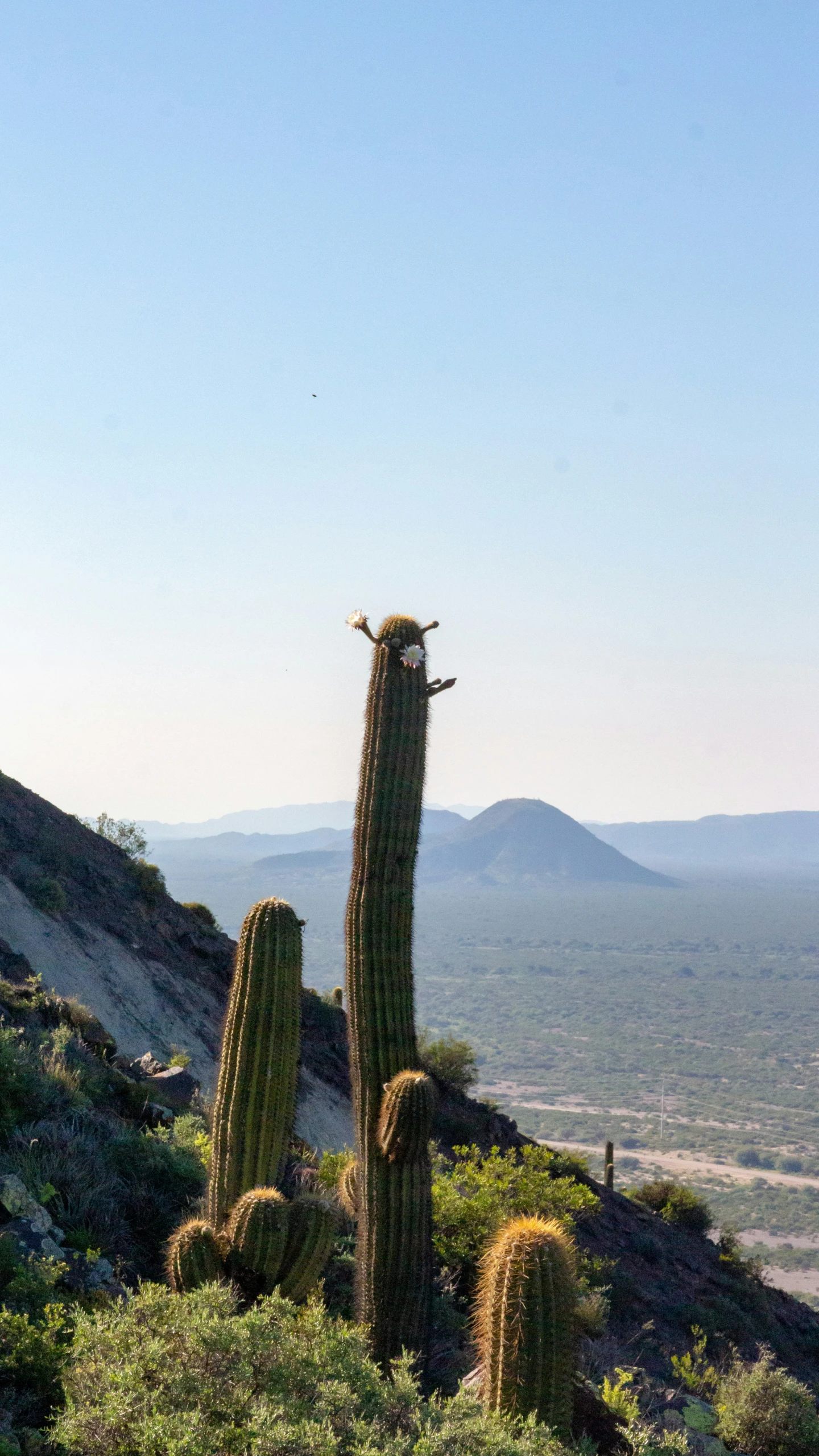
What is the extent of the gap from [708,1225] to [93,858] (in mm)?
15954

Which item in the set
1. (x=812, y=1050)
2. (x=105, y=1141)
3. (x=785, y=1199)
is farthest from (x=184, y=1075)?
(x=812, y=1050)

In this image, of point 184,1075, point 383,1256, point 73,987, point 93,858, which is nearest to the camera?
point 383,1256

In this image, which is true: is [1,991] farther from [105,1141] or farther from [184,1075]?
[105,1141]

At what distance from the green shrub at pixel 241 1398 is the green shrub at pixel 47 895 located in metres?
18.2

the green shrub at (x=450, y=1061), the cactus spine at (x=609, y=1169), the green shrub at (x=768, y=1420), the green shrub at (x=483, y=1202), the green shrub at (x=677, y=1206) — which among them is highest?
the green shrub at (x=483, y=1202)

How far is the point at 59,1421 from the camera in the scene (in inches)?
230

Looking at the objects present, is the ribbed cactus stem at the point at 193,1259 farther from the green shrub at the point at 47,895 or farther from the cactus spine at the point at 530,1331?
the green shrub at the point at 47,895

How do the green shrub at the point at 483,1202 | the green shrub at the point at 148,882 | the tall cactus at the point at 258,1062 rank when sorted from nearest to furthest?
the tall cactus at the point at 258,1062 → the green shrub at the point at 483,1202 → the green shrub at the point at 148,882

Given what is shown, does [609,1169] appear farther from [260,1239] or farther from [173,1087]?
[260,1239]

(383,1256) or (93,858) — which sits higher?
(93,858)

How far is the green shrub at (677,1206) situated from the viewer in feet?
77.6

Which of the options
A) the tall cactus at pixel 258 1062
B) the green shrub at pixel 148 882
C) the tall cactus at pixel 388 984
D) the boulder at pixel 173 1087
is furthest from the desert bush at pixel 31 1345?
the green shrub at pixel 148 882

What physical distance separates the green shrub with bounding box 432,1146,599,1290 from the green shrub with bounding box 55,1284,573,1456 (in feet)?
12.4

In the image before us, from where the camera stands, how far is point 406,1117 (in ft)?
28.1
